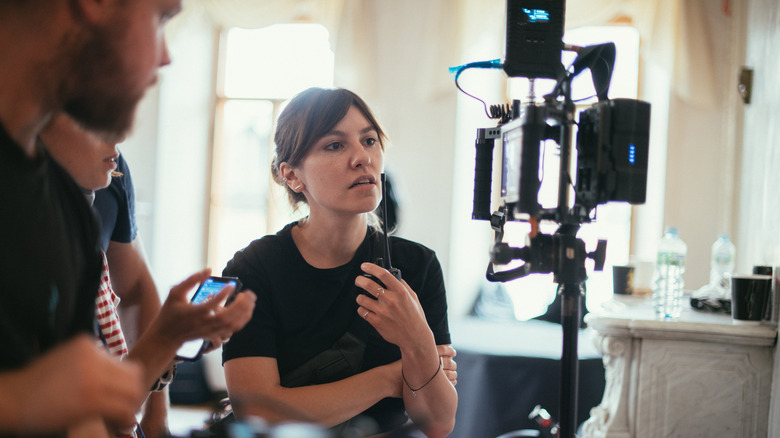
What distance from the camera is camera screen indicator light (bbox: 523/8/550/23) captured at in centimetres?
132

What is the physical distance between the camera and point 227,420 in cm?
133

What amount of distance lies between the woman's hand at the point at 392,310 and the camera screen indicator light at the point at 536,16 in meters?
0.61

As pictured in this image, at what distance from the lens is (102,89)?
650mm

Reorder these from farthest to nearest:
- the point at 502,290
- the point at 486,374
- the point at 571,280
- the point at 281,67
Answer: the point at 281,67 → the point at 502,290 → the point at 486,374 → the point at 571,280

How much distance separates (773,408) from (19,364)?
2.29 metres

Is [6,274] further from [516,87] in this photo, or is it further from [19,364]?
[516,87]

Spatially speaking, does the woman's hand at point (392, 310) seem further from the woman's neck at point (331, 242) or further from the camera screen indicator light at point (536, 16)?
the camera screen indicator light at point (536, 16)

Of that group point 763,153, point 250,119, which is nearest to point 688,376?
point 763,153

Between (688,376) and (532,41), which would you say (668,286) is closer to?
(688,376)

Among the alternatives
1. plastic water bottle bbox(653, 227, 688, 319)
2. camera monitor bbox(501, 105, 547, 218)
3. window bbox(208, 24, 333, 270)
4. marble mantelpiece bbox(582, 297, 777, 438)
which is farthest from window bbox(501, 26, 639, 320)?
camera monitor bbox(501, 105, 547, 218)

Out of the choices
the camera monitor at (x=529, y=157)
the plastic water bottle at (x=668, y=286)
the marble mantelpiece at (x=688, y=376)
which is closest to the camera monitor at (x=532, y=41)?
the camera monitor at (x=529, y=157)

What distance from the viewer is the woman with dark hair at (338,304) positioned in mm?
1269

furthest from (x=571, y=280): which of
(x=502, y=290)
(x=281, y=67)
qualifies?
(x=281, y=67)

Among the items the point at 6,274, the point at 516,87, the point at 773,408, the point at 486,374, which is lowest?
the point at 486,374
